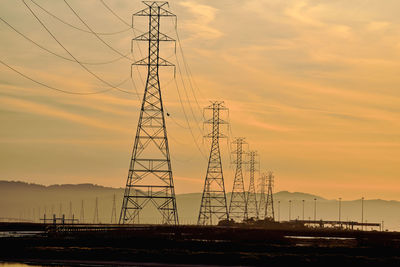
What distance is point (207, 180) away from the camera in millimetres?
172375

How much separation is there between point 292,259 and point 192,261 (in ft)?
35.5

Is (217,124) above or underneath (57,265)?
above

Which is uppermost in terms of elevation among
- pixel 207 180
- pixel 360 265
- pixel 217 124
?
pixel 217 124

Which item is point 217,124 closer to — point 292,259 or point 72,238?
point 72,238

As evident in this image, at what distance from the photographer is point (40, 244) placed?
95812mm

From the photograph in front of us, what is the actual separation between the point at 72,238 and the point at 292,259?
121ft

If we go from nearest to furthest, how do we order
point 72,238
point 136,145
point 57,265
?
point 57,265 → point 136,145 → point 72,238

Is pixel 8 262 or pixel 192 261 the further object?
pixel 192 261

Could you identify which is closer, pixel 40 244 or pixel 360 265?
pixel 360 265

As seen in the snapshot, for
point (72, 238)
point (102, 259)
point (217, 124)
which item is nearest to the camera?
point (102, 259)

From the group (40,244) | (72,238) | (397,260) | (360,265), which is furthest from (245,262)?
(72,238)

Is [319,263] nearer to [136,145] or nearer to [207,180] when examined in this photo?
[136,145]

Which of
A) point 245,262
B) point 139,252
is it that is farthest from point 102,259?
point 245,262

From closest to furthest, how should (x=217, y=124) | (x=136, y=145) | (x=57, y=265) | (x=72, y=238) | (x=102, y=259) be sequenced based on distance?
(x=57, y=265) < (x=102, y=259) < (x=136, y=145) < (x=72, y=238) < (x=217, y=124)
